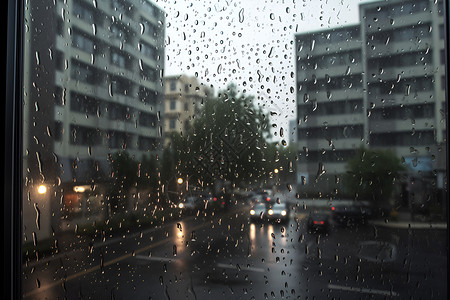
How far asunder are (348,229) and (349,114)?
0.34 metres

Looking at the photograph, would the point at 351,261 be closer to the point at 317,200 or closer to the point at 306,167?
the point at 317,200

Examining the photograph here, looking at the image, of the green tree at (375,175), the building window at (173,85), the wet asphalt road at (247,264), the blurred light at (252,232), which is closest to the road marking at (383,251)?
the wet asphalt road at (247,264)

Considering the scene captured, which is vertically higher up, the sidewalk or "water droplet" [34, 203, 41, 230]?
the sidewalk

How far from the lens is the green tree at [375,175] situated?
37.4 inches

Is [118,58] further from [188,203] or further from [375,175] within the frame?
[375,175]

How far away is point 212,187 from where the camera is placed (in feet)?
3.79

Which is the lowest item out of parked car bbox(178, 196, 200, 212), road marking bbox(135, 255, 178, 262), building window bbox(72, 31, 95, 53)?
road marking bbox(135, 255, 178, 262)

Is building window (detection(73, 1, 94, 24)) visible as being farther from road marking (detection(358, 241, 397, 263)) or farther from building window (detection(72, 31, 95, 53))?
road marking (detection(358, 241, 397, 263))

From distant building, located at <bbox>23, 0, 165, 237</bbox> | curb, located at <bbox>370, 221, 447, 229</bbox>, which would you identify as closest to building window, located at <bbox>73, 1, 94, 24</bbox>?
distant building, located at <bbox>23, 0, 165, 237</bbox>

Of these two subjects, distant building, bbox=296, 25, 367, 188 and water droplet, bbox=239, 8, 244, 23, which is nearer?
distant building, bbox=296, 25, 367, 188

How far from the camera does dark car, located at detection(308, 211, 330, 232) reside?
1.00 m

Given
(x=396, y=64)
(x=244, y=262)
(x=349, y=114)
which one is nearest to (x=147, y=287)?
(x=244, y=262)

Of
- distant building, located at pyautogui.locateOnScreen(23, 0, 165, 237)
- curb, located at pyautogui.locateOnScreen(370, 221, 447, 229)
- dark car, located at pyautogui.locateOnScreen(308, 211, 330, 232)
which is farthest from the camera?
distant building, located at pyautogui.locateOnScreen(23, 0, 165, 237)

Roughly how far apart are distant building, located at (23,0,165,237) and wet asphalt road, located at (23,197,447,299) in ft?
0.90
